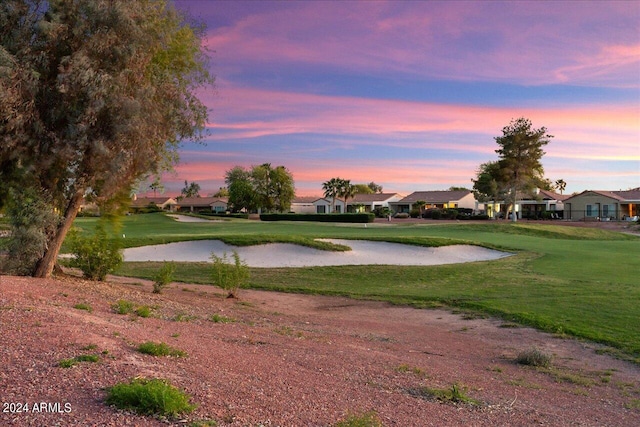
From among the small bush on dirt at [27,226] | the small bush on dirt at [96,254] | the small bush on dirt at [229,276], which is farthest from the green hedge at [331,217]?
the small bush on dirt at [27,226]

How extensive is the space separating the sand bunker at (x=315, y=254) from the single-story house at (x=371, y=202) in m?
→ 79.6

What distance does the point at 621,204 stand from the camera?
81.8m

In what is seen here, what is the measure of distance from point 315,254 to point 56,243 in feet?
48.1

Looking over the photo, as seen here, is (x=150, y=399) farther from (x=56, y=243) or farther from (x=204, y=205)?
(x=204, y=205)

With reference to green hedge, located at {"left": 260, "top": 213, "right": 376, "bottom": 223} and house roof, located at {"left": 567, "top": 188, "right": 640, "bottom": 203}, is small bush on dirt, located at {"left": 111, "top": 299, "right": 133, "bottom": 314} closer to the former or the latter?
green hedge, located at {"left": 260, "top": 213, "right": 376, "bottom": 223}

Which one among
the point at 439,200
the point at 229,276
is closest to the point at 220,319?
the point at 229,276

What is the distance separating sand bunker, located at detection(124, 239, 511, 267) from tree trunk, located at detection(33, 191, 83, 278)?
10608 millimetres

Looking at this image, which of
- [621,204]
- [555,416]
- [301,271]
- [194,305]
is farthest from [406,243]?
[621,204]

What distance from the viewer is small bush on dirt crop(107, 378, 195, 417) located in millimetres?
5000

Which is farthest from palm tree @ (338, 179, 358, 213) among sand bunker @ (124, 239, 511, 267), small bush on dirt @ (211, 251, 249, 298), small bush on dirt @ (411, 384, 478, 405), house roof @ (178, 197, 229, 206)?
small bush on dirt @ (411, 384, 478, 405)

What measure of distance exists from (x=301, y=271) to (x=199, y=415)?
60.5 feet

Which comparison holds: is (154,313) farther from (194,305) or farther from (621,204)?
(621,204)

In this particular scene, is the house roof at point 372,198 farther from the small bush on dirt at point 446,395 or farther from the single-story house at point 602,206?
the small bush on dirt at point 446,395

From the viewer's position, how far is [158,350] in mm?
7160
